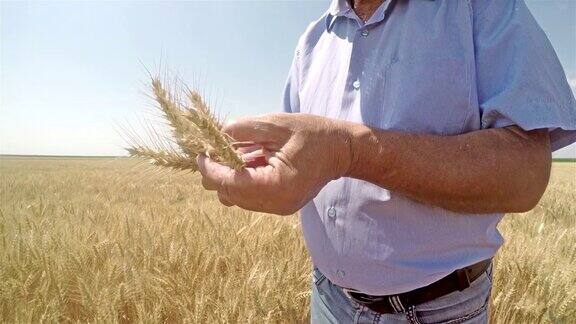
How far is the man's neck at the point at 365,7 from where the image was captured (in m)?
1.25

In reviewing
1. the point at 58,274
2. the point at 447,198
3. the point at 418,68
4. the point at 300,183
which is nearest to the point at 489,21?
the point at 418,68

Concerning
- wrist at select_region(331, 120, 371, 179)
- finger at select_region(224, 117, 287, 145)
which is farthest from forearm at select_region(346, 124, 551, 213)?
finger at select_region(224, 117, 287, 145)

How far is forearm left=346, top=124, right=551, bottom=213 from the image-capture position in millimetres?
918

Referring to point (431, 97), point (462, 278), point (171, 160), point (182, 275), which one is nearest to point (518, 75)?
point (431, 97)

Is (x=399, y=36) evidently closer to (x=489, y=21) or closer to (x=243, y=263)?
(x=489, y=21)

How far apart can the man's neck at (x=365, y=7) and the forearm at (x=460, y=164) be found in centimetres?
48

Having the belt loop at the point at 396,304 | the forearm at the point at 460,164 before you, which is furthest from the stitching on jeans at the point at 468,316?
the forearm at the point at 460,164

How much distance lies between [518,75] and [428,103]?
0.19 m

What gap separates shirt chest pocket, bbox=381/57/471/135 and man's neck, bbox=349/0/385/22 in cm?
27

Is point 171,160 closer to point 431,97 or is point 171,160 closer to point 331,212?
point 331,212

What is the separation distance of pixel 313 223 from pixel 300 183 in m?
0.44

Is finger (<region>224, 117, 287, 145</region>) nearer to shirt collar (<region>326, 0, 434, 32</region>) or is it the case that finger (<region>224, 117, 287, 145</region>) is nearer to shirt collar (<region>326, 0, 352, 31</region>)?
A: shirt collar (<region>326, 0, 434, 32</region>)

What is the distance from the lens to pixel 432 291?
3.59ft

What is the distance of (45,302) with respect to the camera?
188 centimetres
